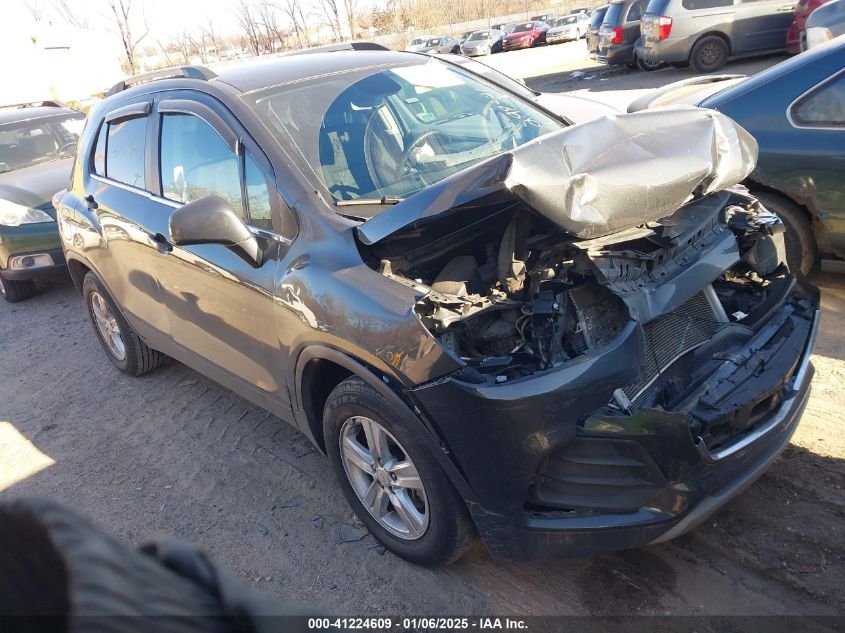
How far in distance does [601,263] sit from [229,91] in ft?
6.61

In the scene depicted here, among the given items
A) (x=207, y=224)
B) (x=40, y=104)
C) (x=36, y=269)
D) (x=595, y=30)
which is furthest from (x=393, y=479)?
(x=595, y=30)

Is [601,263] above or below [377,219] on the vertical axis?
below

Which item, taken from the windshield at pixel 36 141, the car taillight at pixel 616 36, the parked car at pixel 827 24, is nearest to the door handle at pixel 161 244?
the windshield at pixel 36 141

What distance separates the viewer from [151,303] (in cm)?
412

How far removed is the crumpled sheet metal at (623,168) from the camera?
97.2 inches

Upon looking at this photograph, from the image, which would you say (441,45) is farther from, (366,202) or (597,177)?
(597,177)

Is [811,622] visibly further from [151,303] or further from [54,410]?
[54,410]

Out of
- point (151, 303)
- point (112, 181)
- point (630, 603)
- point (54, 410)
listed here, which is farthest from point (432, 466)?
point (54, 410)

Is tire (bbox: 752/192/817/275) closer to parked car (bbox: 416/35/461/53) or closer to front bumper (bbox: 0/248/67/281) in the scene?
front bumper (bbox: 0/248/67/281)

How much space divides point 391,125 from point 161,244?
142 cm

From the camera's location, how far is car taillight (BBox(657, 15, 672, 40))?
Result: 44.4ft

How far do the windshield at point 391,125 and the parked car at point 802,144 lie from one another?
147 centimetres

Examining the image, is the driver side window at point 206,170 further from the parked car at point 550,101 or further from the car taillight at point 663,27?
the car taillight at point 663,27

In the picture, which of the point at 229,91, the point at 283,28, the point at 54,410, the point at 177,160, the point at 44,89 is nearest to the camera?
the point at 229,91
